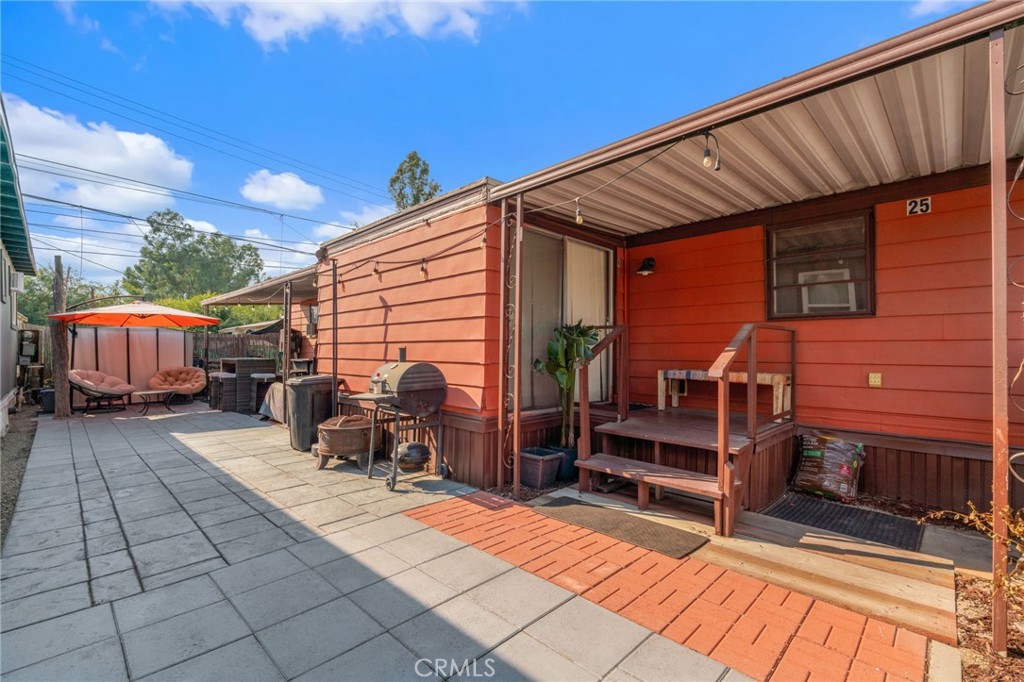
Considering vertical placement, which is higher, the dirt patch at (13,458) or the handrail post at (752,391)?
the handrail post at (752,391)

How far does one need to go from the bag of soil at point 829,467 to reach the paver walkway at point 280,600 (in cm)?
293

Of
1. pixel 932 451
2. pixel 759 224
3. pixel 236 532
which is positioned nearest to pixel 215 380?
pixel 236 532

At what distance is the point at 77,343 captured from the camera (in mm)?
8836

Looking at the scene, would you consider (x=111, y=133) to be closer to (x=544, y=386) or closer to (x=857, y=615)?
(x=544, y=386)

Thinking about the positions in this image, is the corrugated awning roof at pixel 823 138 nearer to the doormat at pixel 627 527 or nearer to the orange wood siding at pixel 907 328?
the orange wood siding at pixel 907 328

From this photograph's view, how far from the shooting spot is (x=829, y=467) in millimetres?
3953

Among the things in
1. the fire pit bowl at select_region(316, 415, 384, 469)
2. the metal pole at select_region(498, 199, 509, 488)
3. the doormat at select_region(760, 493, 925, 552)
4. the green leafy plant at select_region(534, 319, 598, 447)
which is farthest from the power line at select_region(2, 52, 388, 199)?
the doormat at select_region(760, 493, 925, 552)

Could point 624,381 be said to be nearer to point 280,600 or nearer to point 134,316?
point 280,600

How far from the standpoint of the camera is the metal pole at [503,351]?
13.3ft

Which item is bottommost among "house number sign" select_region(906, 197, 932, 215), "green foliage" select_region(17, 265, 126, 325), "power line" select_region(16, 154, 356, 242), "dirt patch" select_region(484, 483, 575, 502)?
"dirt patch" select_region(484, 483, 575, 502)

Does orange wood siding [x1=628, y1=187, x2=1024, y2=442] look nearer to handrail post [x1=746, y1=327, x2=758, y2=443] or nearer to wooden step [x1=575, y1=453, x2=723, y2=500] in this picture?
handrail post [x1=746, y1=327, x2=758, y2=443]

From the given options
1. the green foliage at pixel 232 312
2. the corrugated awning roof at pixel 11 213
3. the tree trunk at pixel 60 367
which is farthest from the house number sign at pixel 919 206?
the green foliage at pixel 232 312

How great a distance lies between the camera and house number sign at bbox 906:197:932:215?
3.69 meters

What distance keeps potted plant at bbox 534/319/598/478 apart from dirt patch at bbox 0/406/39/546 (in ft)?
13.8
